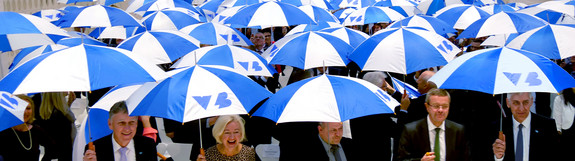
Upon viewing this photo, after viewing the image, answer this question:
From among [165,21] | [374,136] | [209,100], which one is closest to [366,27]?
[165,21]

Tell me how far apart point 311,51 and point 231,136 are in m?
2.99

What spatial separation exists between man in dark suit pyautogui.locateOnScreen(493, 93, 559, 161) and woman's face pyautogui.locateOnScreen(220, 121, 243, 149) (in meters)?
2.31

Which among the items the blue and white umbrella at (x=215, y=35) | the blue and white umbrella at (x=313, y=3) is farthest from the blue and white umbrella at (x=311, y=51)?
the blue and white umbrella at (x=313, y=3)

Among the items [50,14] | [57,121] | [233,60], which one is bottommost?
[57,121]

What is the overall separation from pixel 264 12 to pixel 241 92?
5.54 metres

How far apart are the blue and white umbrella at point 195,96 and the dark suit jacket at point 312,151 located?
0.58m

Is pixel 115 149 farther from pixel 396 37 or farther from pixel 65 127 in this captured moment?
pixel 396 37

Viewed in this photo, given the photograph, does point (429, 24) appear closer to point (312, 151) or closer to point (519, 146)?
point (519, 146)

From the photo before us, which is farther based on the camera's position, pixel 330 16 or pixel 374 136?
pixel 330 16

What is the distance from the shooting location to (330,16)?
42.8 ft

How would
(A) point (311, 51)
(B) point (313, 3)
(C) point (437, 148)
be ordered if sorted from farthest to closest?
(B) point (313, 3) → (A) point (311, 51) → (C) point (437, 148)

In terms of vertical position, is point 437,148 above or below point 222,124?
below

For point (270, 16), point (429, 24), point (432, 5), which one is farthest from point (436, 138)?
point (432, 5)

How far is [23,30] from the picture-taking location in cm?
816
